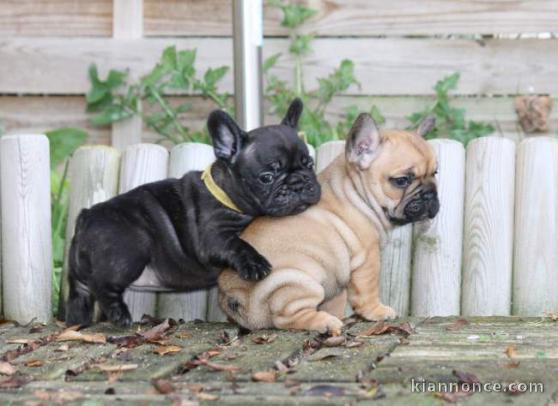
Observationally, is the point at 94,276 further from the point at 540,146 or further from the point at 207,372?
the point at 540,146

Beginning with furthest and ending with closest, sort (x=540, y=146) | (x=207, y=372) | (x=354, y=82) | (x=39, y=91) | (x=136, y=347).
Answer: (x=39, y=91)
(x=354, y=82)
(x=540, y=146)
(x=136, y=347)
(x=207, y=372)

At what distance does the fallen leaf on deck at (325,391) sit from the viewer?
3440 mm

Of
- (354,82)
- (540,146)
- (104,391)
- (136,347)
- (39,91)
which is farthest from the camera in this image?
(39,91)

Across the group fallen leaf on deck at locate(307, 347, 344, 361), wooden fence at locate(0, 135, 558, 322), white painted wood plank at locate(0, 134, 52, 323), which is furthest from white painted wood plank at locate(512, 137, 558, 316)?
white painted wood plank at locate(0, 134, 52, 323)

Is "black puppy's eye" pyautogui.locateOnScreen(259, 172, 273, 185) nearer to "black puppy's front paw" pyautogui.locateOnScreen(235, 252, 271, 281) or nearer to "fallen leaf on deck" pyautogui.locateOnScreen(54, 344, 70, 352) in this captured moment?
"black puppy's front paw" pyautogui.locateOnScreen(235, 252, 271, 281)

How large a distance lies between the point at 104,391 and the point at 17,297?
2191 mm

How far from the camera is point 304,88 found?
750cm

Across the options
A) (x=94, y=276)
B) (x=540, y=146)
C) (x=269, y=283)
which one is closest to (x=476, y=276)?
(x=540, y=146)

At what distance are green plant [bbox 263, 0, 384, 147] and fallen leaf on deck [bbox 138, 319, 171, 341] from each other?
2241 mm

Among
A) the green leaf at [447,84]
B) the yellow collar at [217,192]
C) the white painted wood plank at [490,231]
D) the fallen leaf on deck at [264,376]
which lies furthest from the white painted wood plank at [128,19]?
the fallen leaf on deck at [264,376]

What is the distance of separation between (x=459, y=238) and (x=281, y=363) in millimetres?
1943

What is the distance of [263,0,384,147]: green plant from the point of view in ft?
23.4

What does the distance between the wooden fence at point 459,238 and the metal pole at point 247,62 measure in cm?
69

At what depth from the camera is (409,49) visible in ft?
24.4
